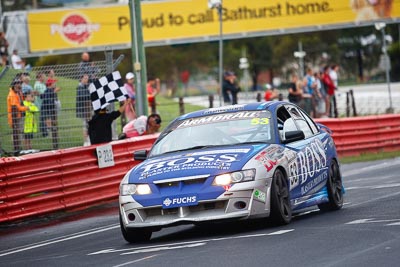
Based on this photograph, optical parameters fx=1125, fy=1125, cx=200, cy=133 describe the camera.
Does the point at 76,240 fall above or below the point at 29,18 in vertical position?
below

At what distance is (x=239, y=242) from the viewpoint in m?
10.8

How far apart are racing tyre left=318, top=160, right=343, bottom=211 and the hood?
1.80 m

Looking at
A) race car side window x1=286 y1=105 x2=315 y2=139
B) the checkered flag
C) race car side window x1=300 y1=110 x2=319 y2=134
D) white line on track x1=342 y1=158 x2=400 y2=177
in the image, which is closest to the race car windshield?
race car side window x1=286 y1=105 x2=315 y2=139

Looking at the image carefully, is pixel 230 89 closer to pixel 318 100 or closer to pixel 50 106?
pixel 318 100

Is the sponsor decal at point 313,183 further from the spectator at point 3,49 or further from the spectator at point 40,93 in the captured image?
the spectator at point 3,49

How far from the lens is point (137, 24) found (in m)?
22.8

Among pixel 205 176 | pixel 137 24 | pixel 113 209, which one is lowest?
pixel 113 209

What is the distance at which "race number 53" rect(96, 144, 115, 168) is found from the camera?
1797cm

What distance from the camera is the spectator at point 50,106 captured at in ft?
64.1

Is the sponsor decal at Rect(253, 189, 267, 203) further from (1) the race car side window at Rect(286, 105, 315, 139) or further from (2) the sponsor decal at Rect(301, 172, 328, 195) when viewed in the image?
(1) the race car side window at Rect(286, 105, 315, 139)

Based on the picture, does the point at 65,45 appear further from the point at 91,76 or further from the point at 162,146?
the point at 162,146

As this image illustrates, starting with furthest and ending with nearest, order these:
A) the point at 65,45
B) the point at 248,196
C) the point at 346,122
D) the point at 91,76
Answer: the point at 65,45, the point at 346,122, the point at 91,76, the point at 248,196

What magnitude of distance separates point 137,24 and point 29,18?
22.1m

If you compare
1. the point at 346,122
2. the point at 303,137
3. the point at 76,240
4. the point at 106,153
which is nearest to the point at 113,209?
the point at 106,153
